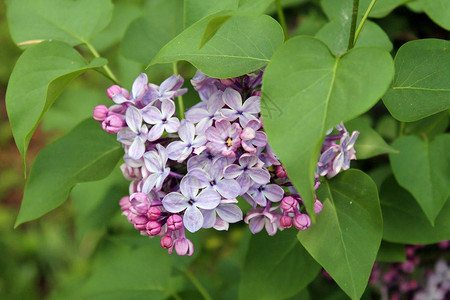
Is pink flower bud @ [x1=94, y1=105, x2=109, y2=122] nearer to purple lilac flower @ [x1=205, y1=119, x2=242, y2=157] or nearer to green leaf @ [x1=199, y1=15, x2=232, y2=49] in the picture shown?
purple lilac flower @ [x1=205, y1=119, x2=242, y2=157]

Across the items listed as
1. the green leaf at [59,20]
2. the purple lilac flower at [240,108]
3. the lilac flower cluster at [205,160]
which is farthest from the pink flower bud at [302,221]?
the green leaf at [59,20]

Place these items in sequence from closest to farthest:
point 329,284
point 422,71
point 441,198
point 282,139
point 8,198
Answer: point 282,139 → point 422,71 → point 441,198 → point 329,284 → point 8,198

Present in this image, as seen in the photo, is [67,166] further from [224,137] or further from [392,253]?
[392,253]

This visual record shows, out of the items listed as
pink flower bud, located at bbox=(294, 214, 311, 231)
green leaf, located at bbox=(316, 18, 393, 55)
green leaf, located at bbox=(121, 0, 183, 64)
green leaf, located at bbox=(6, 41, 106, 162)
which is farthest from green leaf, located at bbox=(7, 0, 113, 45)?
pink flower bud, located at bbox=(294, 214, 311, 231)

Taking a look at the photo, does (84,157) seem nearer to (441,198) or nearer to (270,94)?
(270,94)

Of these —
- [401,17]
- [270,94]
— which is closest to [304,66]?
[270,94]

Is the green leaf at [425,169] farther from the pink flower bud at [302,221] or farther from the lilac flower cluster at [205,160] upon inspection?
the pink flower bud at [302,221]
